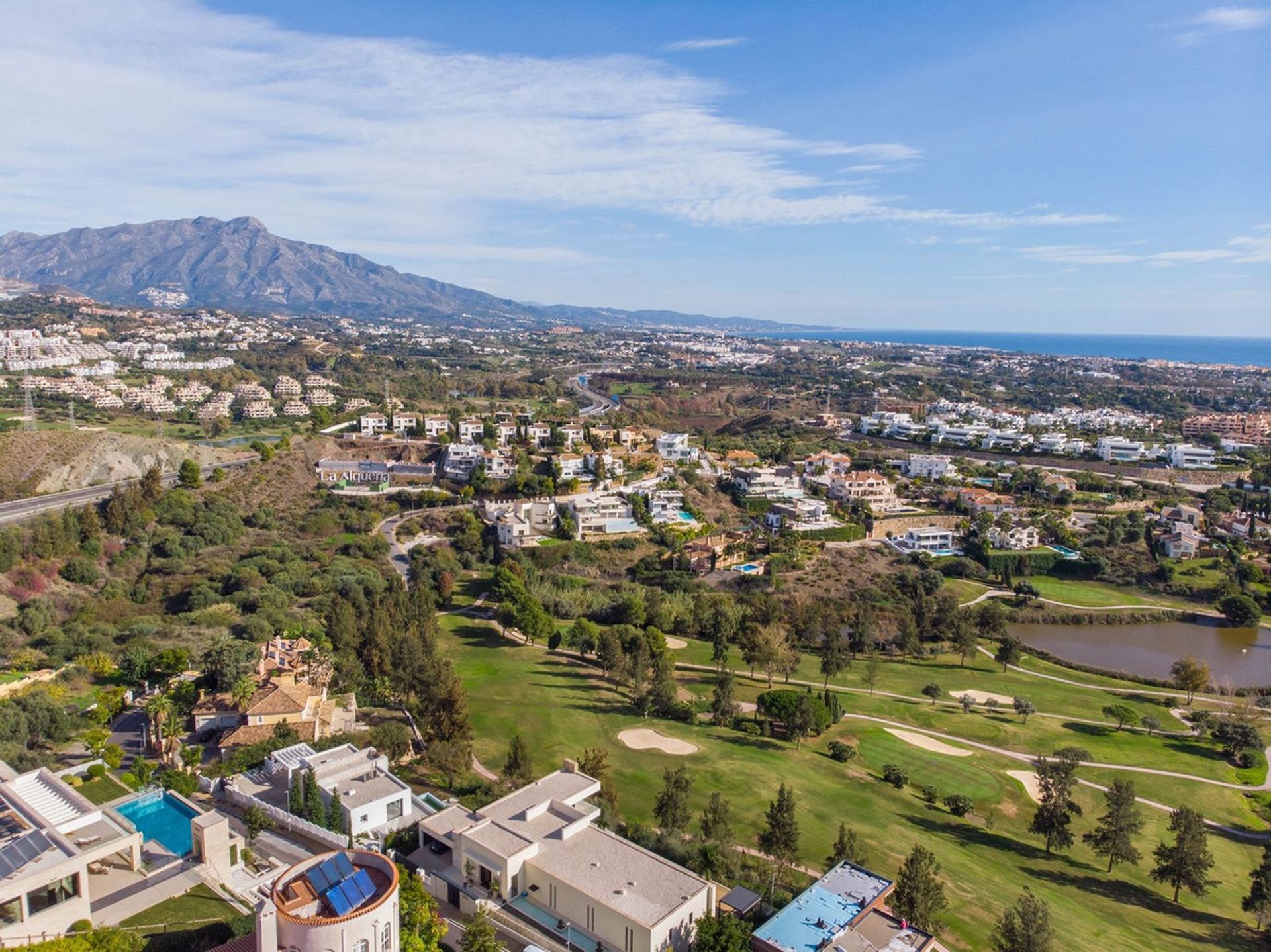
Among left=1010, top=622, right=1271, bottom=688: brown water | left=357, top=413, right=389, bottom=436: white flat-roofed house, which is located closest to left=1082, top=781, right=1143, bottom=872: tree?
left=1010, top=622, right=1271, bottom=688: brown water

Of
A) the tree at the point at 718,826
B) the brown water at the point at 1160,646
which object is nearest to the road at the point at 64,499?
the tree at the point at 718,826

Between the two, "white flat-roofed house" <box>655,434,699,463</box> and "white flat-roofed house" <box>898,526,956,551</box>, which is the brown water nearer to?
"white flat-roofed house" <box>898,526,956,551</box>

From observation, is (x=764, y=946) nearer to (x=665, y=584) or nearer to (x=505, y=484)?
(x=665, y=584)

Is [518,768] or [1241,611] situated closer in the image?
[518,768]

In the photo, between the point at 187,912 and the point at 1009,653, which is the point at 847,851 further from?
the point at 1009,653

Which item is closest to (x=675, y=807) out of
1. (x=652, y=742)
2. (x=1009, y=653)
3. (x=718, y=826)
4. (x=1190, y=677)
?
(x=718, y=826)

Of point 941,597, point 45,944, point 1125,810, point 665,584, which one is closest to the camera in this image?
point 45,944

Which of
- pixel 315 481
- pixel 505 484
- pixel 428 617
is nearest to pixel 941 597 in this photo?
pixel 428 617
